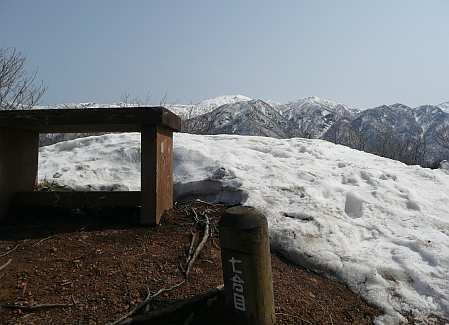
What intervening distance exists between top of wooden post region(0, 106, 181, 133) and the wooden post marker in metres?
1.84

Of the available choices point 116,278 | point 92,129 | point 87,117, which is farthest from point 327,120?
point 116,278

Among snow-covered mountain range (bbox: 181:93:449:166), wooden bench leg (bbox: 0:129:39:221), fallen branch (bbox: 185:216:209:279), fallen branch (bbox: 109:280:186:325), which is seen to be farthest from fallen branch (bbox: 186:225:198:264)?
snow-covered mountain range (bbox: 181:93:449:166)

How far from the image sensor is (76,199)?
3986mm

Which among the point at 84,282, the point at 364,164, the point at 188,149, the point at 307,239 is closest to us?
the point at 84,282

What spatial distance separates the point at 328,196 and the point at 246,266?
9.52ft

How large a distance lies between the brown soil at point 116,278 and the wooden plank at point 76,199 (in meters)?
0.40

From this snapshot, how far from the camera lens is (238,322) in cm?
204

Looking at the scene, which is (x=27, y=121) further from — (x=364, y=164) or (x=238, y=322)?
(x=364, y=164)

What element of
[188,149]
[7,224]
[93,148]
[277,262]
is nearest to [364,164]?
[188,149]

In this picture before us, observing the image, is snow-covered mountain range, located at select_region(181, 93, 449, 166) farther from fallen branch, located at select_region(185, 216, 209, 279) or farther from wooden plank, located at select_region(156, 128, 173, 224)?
fallen branch, located at select_region(185, 216, 209, 279)

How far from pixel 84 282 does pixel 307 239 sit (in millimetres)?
2013

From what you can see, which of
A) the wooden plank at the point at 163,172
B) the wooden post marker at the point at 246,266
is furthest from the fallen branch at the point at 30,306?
the wooden plank at the point at 163,172

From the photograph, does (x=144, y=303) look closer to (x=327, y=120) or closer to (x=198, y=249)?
(x=198, y=249)

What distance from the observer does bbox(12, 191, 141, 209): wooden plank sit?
153 inches
